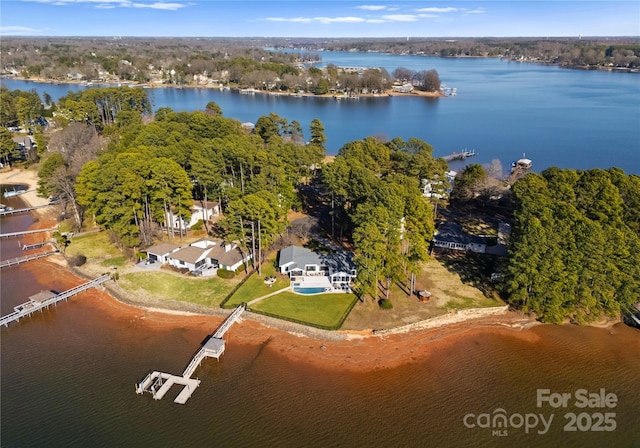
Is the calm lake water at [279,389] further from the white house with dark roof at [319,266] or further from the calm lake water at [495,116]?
the calm lake water at [495,116]

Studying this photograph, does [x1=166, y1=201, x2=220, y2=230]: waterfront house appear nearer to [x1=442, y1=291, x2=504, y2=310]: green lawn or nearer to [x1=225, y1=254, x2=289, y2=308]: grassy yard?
[x1=225, y1=254, x2=289, y2=308]: grassy yard

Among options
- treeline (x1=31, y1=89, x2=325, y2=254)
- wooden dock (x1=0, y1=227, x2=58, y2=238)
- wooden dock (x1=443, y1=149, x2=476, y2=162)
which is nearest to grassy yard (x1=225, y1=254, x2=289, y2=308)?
treeline (x1=31, y1=89, x2=325, y2=254)

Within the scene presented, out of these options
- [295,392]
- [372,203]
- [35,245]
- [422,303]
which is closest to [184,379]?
[295,392]

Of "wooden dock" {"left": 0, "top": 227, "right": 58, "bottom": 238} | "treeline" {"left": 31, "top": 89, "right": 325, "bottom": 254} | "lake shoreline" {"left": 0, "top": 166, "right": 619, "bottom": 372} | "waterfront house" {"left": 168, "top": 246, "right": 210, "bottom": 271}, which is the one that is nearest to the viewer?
"lake shoreline" {"left": 0, "top": 166, "right": 619, "bottom": 372}

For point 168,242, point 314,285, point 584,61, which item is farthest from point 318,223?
point 584,61

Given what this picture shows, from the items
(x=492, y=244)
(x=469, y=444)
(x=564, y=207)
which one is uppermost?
(x=564, y=207)

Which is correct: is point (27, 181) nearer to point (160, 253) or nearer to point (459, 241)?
point (160, 253)

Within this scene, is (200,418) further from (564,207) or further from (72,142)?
(72,142)
